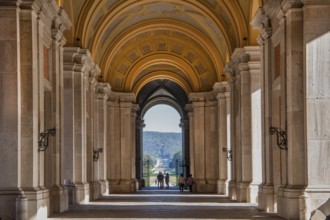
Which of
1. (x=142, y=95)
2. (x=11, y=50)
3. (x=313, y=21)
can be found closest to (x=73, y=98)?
(x=11, y=50)

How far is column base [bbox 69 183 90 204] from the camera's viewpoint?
103 feet

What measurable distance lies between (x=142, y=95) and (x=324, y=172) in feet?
169

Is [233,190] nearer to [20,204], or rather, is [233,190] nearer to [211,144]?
[211,144]

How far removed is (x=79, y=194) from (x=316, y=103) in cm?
1492

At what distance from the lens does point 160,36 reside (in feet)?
159

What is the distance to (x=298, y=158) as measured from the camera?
21.2m

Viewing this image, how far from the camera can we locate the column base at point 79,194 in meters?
31.4

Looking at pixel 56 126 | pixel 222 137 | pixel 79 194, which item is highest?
pixel 56 126

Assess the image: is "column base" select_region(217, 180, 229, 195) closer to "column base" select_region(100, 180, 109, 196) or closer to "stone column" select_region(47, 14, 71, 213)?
"column base" select_region(100, 180, 109, 196)

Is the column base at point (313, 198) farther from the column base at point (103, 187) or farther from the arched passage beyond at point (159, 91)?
the arched passage beyond at point (159, 91)

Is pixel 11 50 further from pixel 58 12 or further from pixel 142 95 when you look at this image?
pixel 142 95

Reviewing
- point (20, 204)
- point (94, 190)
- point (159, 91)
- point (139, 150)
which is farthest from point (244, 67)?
point (159, 91)

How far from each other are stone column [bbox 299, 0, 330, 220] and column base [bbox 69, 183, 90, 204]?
44.3ft

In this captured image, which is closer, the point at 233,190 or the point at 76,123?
the point at 76,123
